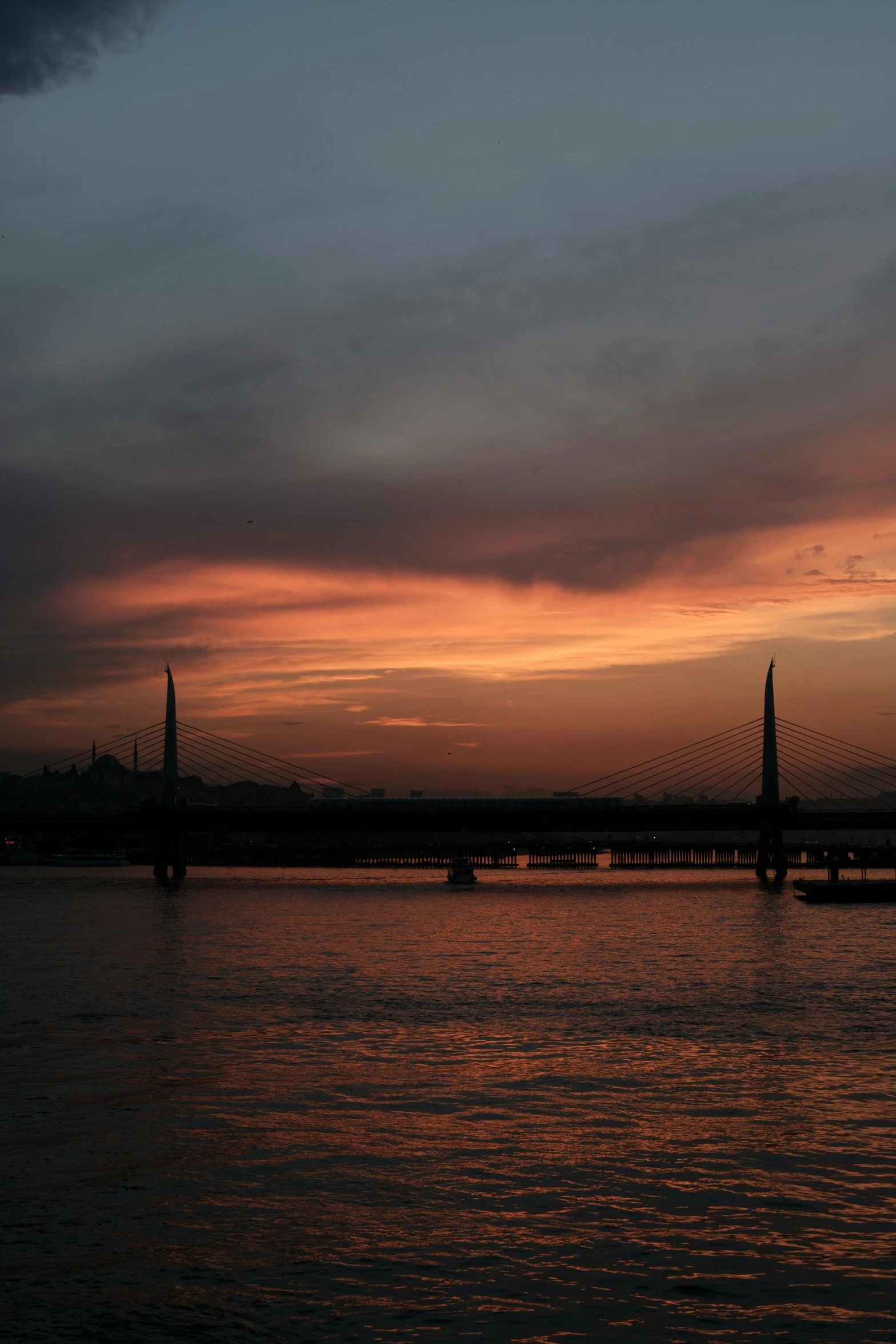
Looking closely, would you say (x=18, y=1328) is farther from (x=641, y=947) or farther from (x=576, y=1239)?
(x=641, y=947)

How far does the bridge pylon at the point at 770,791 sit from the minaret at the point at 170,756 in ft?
220

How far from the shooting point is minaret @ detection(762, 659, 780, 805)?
137250mm

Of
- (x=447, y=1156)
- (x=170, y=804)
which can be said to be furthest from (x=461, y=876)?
(x=447, y=1156)

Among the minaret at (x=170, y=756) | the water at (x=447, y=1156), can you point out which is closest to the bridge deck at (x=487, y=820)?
the minaret at (x=170, y=756)

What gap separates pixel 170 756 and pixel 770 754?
70.1 meters

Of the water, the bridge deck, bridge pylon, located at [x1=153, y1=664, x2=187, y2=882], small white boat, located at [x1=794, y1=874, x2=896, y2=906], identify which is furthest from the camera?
bridge pylon, located at [x1=153, y1=664, x2=187, y2=882]

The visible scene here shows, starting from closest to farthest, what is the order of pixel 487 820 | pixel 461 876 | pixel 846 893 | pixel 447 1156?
pixel 447 1156, pixel 846 893, pixel 487 820, pixel 461 876

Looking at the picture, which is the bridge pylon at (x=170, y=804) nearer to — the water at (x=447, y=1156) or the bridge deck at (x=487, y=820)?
the bridge deck at (x=487, y=820)

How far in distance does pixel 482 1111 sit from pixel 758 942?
4471 centimetres

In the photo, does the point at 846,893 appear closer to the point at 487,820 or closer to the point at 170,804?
the point at 487,820

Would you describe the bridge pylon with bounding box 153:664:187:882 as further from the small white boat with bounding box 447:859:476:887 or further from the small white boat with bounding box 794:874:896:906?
the small white boat with bounding box 794:874:896:906

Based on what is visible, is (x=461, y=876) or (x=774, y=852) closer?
(x=461, y=876)

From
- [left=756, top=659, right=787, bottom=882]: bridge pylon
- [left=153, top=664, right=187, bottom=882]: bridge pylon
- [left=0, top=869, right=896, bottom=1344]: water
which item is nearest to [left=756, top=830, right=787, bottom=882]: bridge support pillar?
[left=756, top=659, right=787, bottom=882]: bridge pylon

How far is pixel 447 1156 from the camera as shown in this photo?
848 inches
